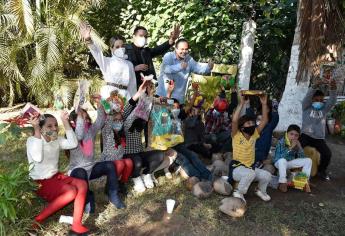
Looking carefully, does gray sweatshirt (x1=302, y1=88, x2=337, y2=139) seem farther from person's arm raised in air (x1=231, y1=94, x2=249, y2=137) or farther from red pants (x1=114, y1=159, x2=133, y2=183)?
red pants (x1=114, y1=159, x2=133, y2=183)

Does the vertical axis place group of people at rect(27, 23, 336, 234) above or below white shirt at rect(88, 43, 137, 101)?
below

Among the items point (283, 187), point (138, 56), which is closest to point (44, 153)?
point (138, 56)

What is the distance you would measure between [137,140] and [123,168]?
48cm

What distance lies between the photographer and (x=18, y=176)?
3525 millimetres

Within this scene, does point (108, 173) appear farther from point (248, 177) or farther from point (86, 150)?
point (248, 177)

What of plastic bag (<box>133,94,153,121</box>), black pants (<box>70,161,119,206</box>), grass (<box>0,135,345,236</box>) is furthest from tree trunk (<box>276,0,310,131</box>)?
black pants (<box>70,161,119,206</box>)

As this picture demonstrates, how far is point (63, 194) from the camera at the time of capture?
3734 millimetres

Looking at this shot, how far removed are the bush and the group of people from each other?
17 cm

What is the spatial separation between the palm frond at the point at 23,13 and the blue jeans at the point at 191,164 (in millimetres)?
5996

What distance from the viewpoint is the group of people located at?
3834mm

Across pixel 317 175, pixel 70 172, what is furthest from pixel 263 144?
pixel 70 172

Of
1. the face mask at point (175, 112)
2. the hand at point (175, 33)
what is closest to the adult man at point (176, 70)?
the hand at point (175, 33)

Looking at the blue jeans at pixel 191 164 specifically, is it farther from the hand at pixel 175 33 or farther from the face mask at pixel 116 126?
the hand at pixel 175 33

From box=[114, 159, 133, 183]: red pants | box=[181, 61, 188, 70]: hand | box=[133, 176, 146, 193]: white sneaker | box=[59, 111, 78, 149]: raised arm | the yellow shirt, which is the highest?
box=[181, 61, 188, 70]: hand
